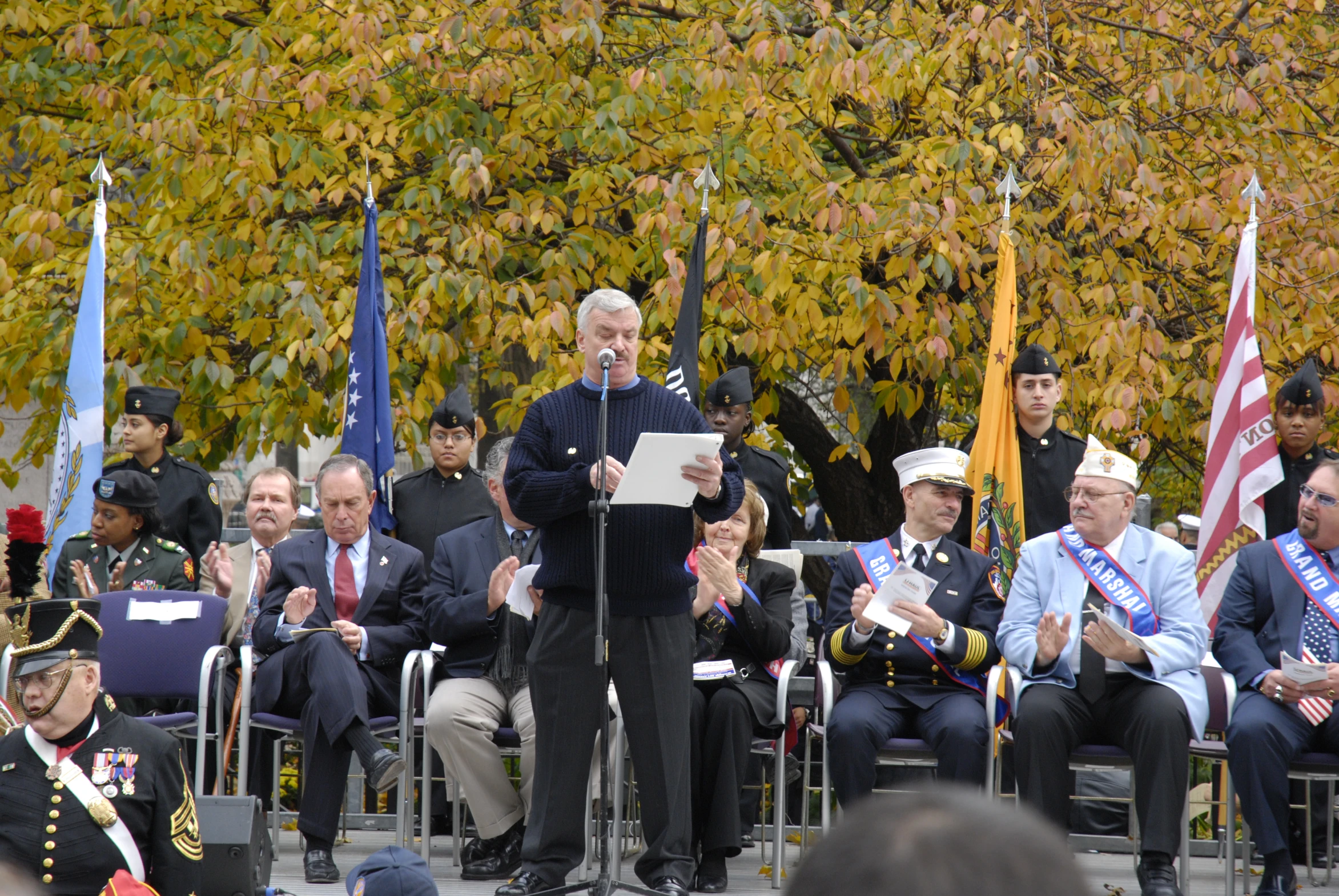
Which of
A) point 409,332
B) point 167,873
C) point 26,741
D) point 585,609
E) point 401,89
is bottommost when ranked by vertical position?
point 167,873

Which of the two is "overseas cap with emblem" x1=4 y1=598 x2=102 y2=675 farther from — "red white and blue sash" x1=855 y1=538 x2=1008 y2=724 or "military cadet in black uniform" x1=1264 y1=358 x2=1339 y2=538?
"military cadet in black uniform" x1=1264 y1=358 x2=1339 y2=538

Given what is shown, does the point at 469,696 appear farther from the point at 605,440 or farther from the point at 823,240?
the point at 823,240

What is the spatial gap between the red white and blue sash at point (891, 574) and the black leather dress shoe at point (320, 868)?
2.29 m

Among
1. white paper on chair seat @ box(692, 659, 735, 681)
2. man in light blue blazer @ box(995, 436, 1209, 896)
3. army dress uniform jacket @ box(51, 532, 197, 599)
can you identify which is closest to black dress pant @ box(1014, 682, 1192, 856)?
man in light blue blazer @ box(995, 436, 1209, 896)

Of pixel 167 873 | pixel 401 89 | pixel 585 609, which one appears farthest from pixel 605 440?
pixel 401 89

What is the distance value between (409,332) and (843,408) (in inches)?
92.1

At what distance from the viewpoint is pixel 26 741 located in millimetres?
Answer: 4281

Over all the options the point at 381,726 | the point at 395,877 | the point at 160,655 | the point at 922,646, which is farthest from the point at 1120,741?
the point at 160,655

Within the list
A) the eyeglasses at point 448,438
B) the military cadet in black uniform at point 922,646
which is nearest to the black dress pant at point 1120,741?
the military cadet in black uniform at point 922,646

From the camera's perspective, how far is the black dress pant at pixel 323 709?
5.86 m

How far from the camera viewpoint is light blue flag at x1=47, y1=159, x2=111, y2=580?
7.27 meters

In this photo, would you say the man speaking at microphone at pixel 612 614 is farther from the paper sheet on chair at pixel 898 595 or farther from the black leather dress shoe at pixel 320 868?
the black leather dress shoe at pixel 320 868

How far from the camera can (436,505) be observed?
7270 millimetres

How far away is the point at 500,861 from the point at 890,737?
1.56 m
